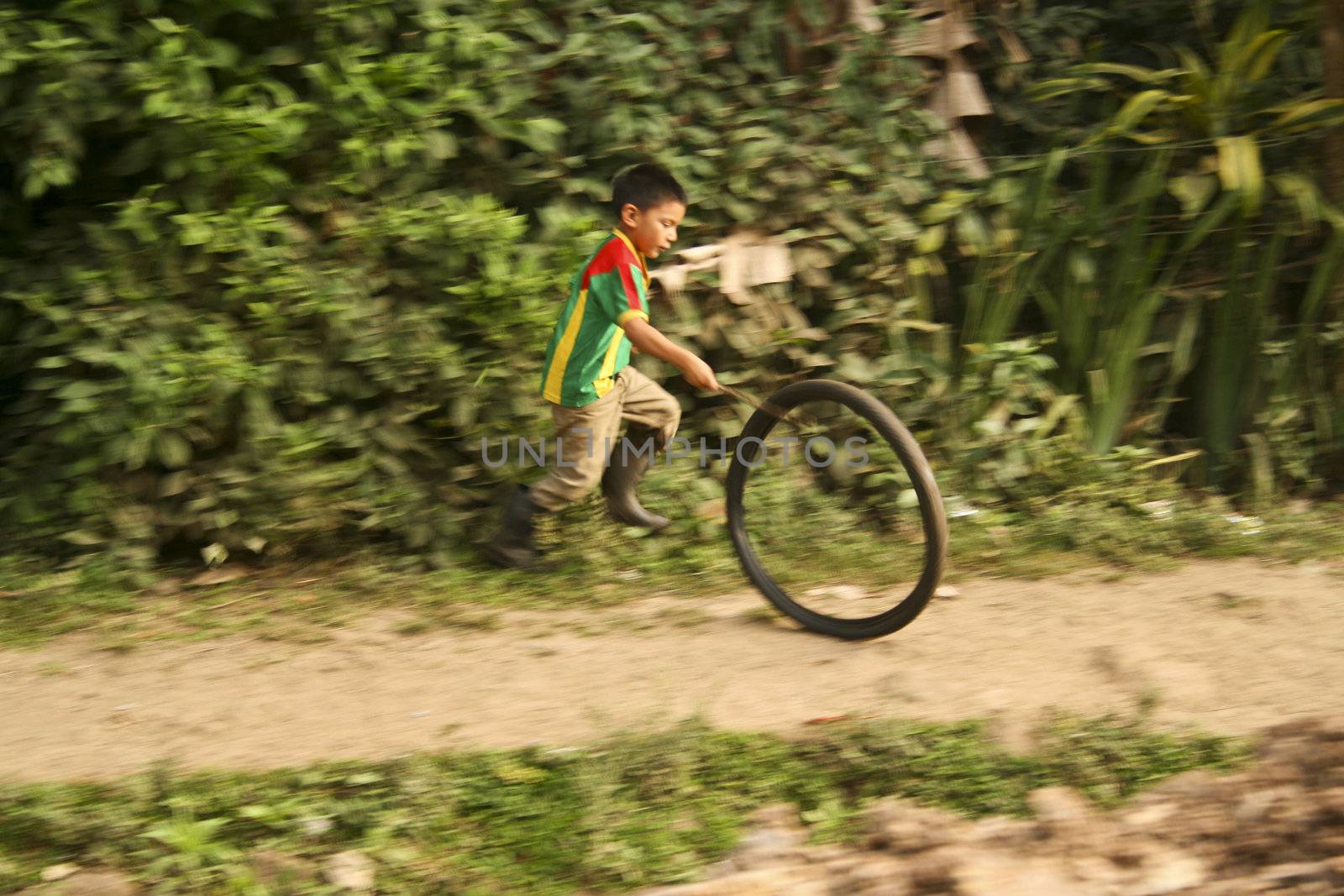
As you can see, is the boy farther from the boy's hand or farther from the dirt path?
the dirt path

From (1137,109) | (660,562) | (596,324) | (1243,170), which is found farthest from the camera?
(1137,109)

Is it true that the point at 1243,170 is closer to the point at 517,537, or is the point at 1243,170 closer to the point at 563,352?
the point at 563,352

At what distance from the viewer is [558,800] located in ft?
10.7

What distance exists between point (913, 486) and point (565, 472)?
4.18ft

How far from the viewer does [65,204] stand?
521cm

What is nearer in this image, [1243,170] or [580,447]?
[580,447]

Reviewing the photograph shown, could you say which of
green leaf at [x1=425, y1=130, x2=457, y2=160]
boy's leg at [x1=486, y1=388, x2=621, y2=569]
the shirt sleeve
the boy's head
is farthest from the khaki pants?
green leaf at [x1=425, y1=130, x2=457, y2=160]

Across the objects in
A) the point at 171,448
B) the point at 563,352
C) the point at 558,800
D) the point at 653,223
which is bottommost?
the point at 558,800

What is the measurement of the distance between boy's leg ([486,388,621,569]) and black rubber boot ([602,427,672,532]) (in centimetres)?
17

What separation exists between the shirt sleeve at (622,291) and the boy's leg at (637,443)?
0.43m

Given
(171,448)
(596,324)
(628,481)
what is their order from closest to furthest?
(596,324) → (171,448) → (628,481)

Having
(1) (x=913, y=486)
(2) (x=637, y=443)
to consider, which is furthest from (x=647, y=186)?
(1) (x=913, y=486)

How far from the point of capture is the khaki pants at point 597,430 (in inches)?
181

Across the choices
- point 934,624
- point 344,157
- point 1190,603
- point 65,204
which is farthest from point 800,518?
point 65,204
